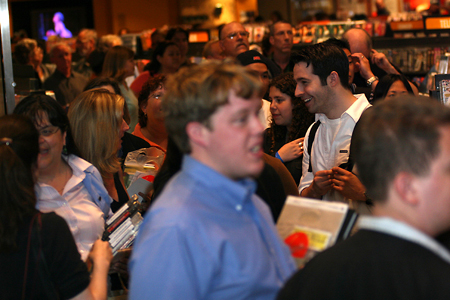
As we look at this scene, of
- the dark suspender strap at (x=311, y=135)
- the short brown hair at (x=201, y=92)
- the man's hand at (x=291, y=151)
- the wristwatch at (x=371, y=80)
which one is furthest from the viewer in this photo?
the wristwatch at (x=371, y=80)

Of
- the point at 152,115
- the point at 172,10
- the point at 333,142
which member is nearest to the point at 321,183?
the point at 333,142

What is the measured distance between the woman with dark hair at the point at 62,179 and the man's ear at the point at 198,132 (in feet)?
4.06

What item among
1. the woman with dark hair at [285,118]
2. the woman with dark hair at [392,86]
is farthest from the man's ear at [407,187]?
the woman with dark hair at [392,86]

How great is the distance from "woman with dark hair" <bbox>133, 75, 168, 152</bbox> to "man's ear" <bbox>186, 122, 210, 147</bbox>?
2.28 meters

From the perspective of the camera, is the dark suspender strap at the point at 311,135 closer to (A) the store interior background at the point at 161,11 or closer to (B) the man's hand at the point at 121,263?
(B) the man's hand at the point at 121,263

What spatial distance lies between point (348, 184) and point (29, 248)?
1.50m

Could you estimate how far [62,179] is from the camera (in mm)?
2316

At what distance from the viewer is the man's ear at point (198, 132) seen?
3.80 ft

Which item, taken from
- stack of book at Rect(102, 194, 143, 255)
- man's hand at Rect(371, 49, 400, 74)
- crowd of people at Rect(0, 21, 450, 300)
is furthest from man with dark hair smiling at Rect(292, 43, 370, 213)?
man's hand at Rect(371, 49, 400, 74)

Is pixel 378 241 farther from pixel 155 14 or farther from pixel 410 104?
pixel 155 14

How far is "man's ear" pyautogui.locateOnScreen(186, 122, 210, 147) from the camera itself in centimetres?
116

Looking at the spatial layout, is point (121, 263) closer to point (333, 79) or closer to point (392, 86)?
point (333, 79)

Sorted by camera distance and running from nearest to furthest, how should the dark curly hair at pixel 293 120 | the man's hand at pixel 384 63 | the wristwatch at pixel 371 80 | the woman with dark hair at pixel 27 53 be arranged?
the dark curly hair at pixel 293 120 → the wristwatch at pixel 371 80 → the man's hand at pixel 384 63 → the woman with dark hair at pixel 27 53

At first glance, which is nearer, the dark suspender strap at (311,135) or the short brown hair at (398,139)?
the short brown hair at (398,139)
